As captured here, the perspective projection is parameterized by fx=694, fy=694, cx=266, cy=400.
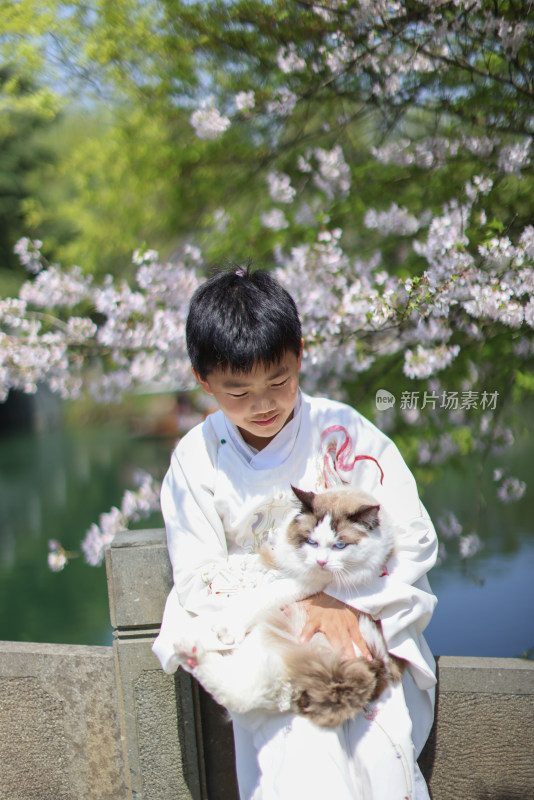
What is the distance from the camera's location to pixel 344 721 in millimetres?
1607

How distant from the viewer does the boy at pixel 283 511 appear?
158 centimetres

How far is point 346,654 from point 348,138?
3.24m

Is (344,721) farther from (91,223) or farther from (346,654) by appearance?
(91,223)

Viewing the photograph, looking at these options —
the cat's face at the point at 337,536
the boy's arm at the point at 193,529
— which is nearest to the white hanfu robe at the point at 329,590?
the boy's arm at the point at 193,529

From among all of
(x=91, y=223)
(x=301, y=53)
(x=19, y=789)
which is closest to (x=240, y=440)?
(x=19, y=789)

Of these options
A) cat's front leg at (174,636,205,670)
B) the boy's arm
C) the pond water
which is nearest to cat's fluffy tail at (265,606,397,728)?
cat's front leg at (174,636,205,670)

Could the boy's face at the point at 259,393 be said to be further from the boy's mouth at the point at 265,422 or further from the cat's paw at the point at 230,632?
the cat's paw at the point at 230,632

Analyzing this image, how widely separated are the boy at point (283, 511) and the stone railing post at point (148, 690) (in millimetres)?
246

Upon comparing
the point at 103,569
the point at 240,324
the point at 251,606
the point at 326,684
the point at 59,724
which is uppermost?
the point at 240,324

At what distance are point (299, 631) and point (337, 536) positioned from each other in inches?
9.8

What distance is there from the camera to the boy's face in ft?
5.81

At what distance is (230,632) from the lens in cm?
164

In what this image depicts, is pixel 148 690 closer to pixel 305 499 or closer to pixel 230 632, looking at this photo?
pixel 230 632

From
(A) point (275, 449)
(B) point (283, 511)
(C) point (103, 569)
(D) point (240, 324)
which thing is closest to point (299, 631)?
(B) point (283, 511)
